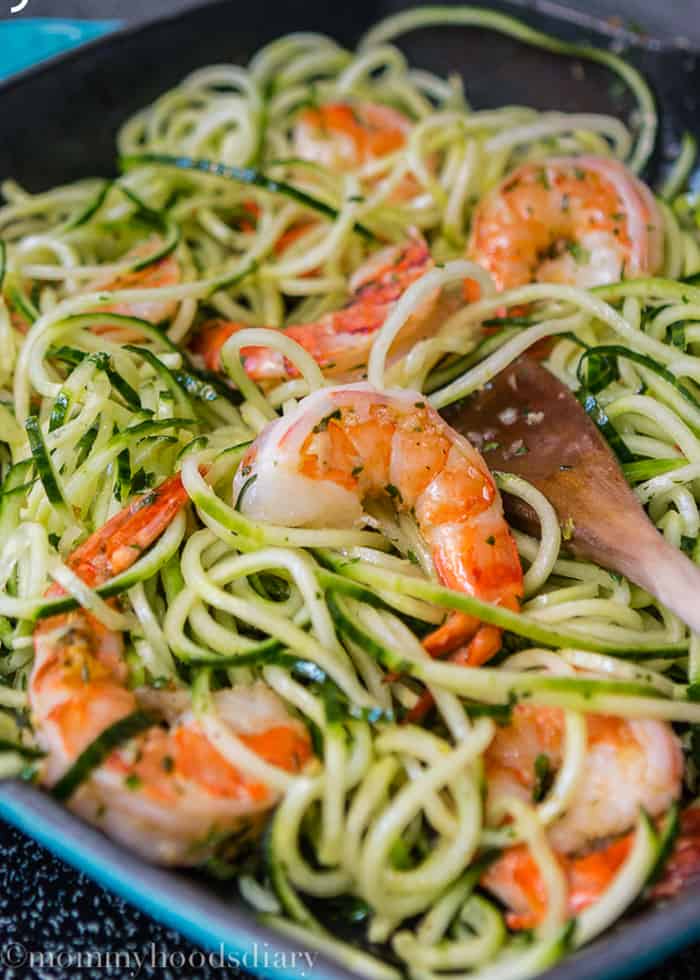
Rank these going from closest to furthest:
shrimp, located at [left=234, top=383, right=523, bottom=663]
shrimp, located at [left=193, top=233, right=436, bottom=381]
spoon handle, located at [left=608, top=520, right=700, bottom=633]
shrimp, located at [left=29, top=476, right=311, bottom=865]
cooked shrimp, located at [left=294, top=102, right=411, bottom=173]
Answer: shrimp, located at [left=29, top=476, right=311, bottom=865], spoon handle, located at [left=608, top=520, right=700, bottom=633], shrimp, located at [left=234, top=383, right=523, bottom=663], shrimp, located at [left=193, top=233, right=436, bottom=381], cooked shrimp, located at [left=294, top=102, right=411, bottom=173]

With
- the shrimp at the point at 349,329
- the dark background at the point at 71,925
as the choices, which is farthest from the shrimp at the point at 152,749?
the shrimp at the point at 349,329

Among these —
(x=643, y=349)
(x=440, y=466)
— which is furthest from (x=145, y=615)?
(x=643, y=349)

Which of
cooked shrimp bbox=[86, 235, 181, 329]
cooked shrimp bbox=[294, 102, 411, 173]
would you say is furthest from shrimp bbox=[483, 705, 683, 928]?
cooked shrimp bbox=[294, 102, 411, 173]

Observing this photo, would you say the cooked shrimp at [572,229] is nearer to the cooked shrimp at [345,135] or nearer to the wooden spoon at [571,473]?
the wooden spoon at [571,473]

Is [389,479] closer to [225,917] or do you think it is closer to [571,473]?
[571,473]

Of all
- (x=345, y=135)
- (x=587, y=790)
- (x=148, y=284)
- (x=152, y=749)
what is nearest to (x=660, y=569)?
(x=587, y=790)

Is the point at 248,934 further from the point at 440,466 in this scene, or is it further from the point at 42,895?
the point at 440,466

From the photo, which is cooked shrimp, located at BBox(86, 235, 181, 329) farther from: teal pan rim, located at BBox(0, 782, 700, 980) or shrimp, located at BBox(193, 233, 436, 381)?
teal pan rim, located at BBox(0, 782, 700, 980)
